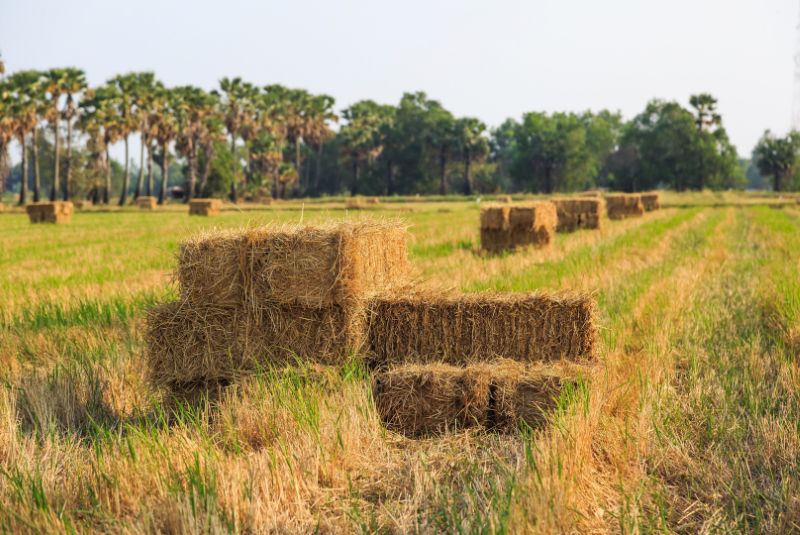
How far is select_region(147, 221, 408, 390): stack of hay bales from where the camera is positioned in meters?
7.21

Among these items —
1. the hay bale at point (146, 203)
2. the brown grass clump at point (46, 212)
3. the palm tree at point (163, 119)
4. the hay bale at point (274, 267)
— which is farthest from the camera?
the palm tree at point (163, 119)

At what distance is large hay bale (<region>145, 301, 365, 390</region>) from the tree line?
6731 cm

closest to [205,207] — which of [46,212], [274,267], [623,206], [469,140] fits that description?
[46,212]

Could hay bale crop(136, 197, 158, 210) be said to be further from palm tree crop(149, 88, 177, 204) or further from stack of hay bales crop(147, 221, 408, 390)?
stack of hay bales crop(147, 221, 408, 390)

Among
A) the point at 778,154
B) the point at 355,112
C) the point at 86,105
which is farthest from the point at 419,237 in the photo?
the point at 778,154

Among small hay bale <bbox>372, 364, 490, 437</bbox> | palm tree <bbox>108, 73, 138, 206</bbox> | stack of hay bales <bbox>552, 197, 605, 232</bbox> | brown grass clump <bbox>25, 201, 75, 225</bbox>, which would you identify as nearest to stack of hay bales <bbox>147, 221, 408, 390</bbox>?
small hay bale <bbox>372, 364, 490, 437</bbox>

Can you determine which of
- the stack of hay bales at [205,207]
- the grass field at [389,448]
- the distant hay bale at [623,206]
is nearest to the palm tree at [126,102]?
the stack of hay bales at [205,207]

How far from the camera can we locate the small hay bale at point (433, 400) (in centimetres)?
649

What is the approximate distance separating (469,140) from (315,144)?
734 inches

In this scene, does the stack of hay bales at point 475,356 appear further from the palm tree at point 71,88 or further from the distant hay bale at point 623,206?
the palm tree at point 71,88

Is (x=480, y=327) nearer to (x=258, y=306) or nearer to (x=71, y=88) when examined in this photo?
(x=258, y=306)

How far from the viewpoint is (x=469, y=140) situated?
101562mm

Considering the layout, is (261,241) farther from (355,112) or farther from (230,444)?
(355,112)

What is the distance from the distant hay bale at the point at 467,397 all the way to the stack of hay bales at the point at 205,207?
139 feet
